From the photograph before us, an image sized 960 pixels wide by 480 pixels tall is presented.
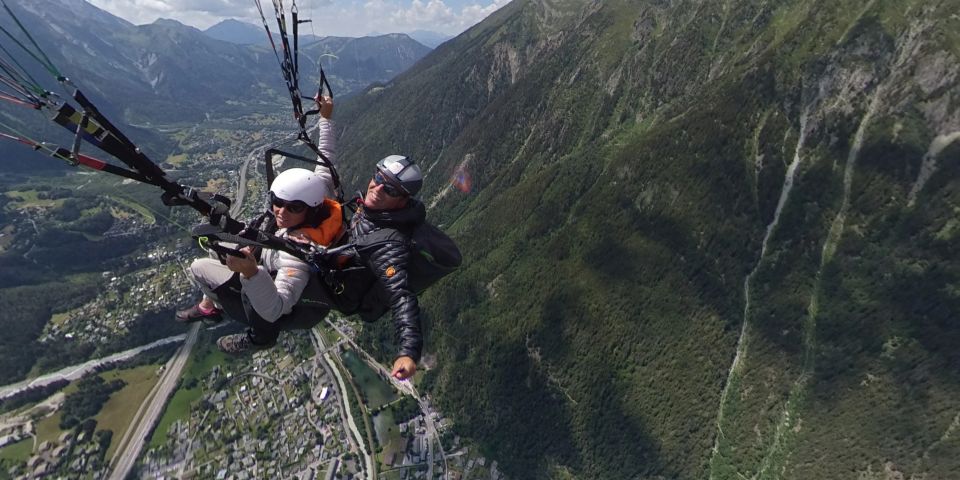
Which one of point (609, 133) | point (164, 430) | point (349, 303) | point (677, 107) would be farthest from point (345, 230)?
point (609, 133)

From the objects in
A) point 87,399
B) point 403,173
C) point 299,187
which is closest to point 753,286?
point 403,173

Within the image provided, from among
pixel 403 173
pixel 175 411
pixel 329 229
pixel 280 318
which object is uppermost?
pixel 403 173

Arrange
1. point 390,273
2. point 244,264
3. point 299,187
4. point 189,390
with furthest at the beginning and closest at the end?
point 189,390, point 299,187, point 390,273, point 244,264

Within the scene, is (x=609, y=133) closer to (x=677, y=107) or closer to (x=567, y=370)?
(x=677, y=107)

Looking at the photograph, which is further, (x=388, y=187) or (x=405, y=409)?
(x=405, y=409)

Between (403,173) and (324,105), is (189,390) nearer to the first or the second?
(324,105)

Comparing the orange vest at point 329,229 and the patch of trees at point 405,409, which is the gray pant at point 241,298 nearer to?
the orange vest at point 329,229

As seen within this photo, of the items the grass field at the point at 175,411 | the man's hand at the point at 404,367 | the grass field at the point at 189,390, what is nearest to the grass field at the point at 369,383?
the grass field at the point at 189,390
